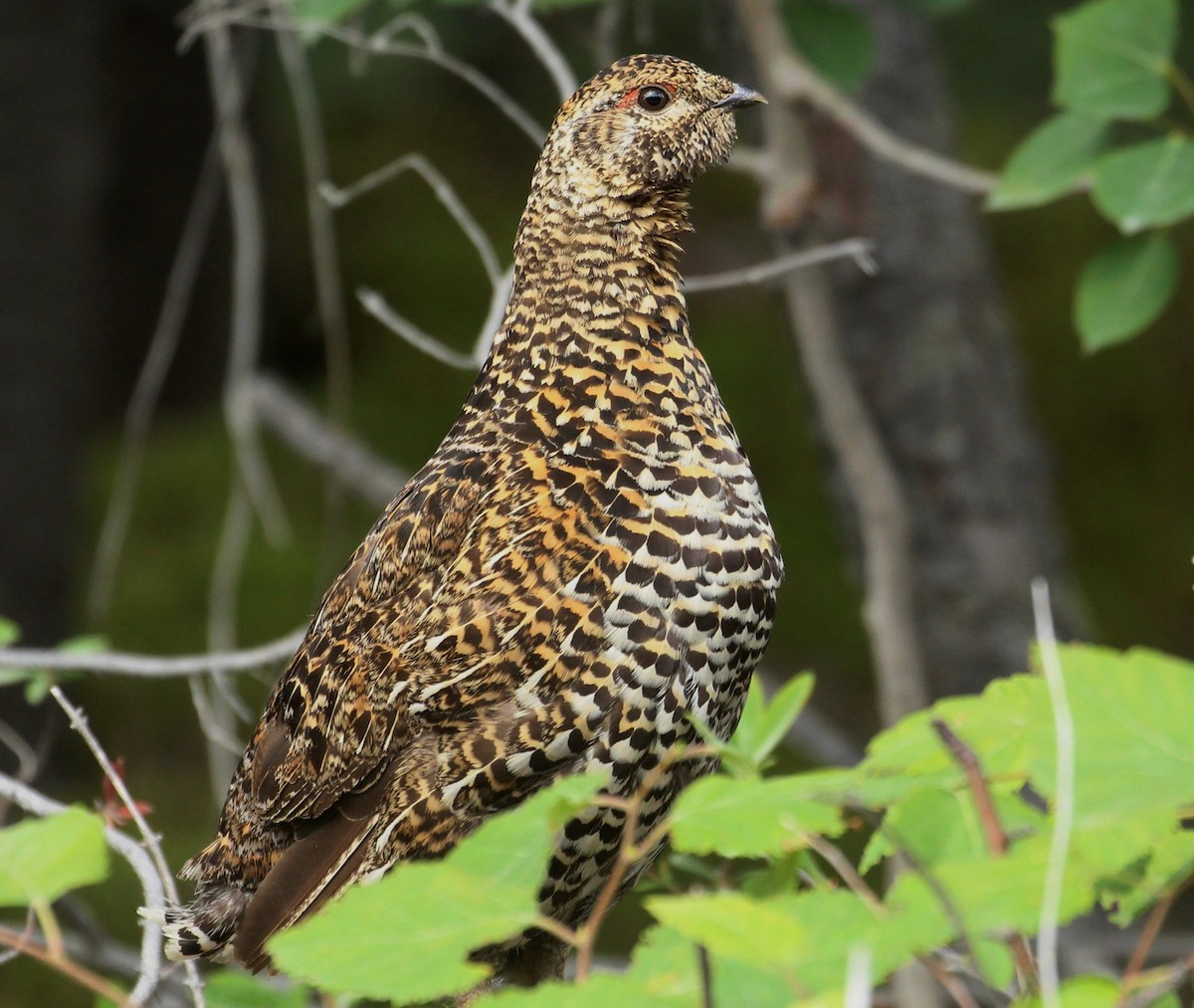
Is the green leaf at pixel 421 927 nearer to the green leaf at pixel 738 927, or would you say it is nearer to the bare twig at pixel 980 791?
the green leaf at pixel 738 927

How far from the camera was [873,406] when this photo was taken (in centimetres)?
500

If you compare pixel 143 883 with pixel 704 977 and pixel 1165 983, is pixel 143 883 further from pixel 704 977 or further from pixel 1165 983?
pixel 1165 983

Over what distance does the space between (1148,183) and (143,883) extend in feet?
7.05

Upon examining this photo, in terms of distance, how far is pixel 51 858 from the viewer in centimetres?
112

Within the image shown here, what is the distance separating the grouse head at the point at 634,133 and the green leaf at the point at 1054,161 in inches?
26.0

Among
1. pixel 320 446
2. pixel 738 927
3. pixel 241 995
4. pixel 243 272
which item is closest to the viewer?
pixel 738 927

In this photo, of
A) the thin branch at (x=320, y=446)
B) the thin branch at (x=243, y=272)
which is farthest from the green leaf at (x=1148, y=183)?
the thin branch at (x=320, y=446)

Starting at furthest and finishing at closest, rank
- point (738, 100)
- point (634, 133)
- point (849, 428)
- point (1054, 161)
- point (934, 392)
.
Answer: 1. point (934, 392)
2. point (849, 428)
3. point (1054, 161)
4. point (738, 100)
5. point (634, 133)

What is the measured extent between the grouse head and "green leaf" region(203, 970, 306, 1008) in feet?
4.44

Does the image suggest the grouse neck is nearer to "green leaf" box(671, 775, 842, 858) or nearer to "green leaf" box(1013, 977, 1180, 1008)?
"green leaf" box(671, 775, 842, 858)

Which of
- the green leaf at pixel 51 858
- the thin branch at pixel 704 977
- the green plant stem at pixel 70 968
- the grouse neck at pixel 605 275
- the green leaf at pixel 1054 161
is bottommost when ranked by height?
the thin branch at pixel 704 977

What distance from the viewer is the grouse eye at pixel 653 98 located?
2619mm

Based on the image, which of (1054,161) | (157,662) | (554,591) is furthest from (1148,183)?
(157,662)

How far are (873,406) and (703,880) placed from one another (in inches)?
93.5
